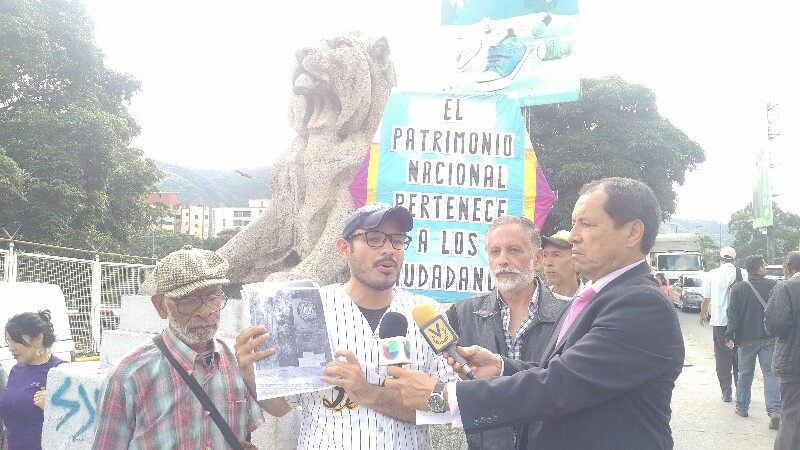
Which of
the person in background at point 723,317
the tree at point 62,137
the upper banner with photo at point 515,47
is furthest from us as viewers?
the tree at point 62,137

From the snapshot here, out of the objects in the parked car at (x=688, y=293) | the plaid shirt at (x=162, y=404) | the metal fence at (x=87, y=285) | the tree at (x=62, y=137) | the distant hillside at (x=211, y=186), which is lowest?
the parked car at (x=688, y=293)

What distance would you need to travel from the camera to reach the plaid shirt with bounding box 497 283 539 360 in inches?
129

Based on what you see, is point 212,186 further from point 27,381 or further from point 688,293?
point 27,381

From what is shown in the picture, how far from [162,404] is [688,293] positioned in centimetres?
2554

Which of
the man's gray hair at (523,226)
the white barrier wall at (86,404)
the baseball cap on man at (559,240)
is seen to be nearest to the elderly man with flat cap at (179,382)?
the white barrier wall at (86,404)

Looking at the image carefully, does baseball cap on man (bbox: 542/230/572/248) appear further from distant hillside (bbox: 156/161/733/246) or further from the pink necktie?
distant hillside (bbox: 156/161/733/246)

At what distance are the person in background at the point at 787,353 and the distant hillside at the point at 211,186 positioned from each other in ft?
498

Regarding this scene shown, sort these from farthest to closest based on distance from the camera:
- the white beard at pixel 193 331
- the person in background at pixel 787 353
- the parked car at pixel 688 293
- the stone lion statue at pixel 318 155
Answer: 1. the parked car at pixel 688 293
2. the stone lion statue at pixel 318 155
3. the person in background at pixel 787 353
4. the white beard at pixel 193 331

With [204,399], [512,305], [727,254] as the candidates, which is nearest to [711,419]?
[727,254]

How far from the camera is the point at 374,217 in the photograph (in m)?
2.51

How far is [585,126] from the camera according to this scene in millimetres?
26234

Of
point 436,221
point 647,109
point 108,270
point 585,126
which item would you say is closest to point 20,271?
point 108,270

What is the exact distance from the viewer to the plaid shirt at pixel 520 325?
3277 mm

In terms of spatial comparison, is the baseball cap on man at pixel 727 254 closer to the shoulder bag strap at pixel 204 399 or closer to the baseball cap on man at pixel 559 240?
the baseball cap on man at pixel 559 240
